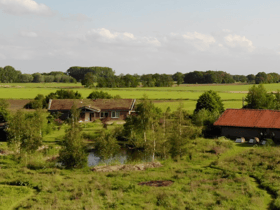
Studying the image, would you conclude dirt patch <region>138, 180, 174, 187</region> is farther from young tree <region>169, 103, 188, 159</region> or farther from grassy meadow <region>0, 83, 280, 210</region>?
young tree <region>169, 103, 188, 159</region>

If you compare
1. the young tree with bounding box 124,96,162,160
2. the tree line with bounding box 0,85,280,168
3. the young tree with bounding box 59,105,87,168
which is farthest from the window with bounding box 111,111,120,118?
the young tree with bounding box 59,105,87,168

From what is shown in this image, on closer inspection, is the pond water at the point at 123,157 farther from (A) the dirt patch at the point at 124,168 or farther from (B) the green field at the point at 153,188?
(B) the green field at the point at 153,188

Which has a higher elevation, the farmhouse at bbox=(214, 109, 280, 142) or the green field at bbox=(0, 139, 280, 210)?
the farmhouse at bbox=(214, 109, 280, 142)

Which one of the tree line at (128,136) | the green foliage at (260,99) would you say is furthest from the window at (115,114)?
the green foliage at (260,99)

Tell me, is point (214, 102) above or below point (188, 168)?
above

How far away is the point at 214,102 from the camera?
213ft

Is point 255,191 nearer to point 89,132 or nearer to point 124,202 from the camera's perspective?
point 124,202

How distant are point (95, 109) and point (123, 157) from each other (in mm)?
26851

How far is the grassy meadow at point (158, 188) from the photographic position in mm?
22859

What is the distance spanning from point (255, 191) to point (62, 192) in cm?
1604

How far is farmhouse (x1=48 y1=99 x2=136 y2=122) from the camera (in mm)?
65125

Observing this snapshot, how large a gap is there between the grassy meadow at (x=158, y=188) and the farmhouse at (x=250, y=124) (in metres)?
5.50

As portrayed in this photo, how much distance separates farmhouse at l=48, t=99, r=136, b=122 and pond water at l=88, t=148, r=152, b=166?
23.1m

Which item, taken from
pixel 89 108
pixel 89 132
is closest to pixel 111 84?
pixel 89 108
